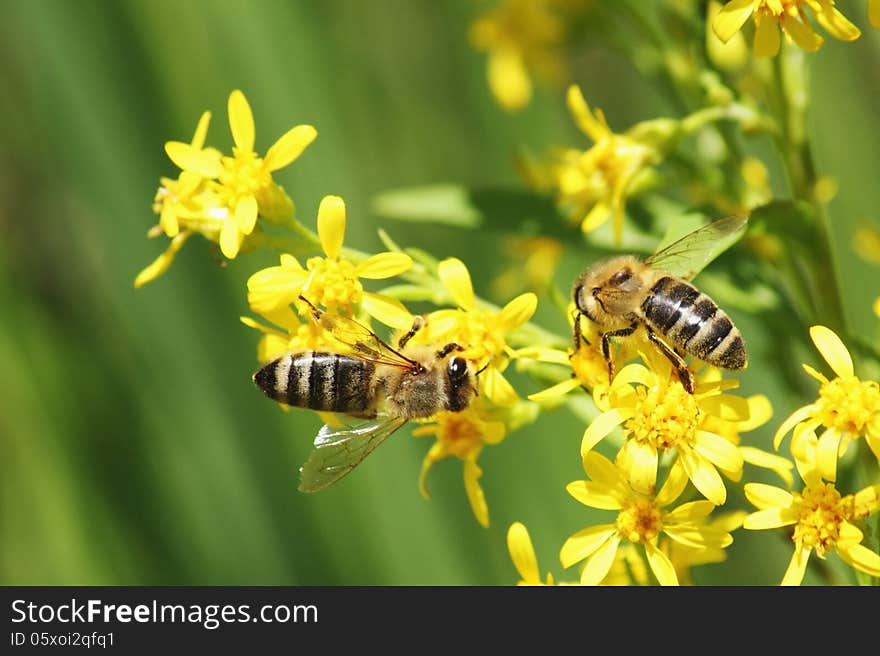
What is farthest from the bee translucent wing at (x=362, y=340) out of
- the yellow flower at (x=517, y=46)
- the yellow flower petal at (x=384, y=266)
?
the yellow flower at (x=517, y=46)

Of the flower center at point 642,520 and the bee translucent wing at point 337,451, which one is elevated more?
the bee translucent wing at point 337,451

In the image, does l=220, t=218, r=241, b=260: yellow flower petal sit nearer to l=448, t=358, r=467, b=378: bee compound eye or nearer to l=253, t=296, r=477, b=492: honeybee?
l=253, t=296, r=477, b=492: honeybee

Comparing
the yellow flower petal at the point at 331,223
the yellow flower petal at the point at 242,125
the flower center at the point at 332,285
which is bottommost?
the flower center at the point at 332,285

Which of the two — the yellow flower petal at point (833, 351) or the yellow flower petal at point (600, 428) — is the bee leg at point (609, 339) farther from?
the yellow flower petal at point (833, 351)

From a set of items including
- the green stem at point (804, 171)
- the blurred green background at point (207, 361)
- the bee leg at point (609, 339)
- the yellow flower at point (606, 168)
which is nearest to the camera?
the bee leg at point (609, 339)

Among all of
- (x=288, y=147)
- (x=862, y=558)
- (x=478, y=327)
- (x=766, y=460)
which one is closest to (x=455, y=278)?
(x=478, y=327)

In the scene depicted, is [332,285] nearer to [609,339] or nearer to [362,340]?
[362,340]

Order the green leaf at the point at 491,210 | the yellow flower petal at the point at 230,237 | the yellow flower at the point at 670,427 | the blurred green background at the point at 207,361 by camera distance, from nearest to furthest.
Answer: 1. the yellow flower at the point at 670,427
2. the yellow flower petal at the point at 230,237
3. the green leaf at the point at 491,210
4. the blurred green background at the point at 207,361
